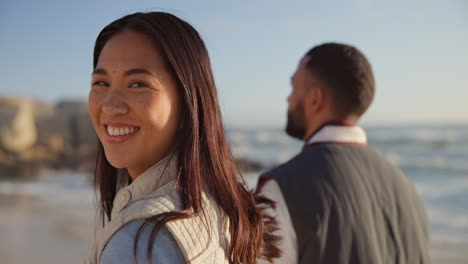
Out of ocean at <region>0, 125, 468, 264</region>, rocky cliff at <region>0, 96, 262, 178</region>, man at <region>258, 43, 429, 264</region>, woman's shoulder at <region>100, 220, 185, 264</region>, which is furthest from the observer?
rocky cliff at <region>0, 96, 262, 178</region>

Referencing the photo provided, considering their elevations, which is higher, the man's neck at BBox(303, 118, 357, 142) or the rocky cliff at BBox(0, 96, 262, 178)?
the man's neck at BBox(303, 118, 357, 142)

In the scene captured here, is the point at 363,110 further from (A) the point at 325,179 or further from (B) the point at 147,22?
(B) the point at 147,22

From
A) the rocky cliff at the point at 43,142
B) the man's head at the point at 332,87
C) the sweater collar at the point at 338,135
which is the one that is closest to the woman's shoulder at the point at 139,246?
the sweater collar at the point at 338,135

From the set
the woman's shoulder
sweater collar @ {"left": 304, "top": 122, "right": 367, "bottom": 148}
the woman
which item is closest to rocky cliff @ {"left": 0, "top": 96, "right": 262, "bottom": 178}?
sweater collar @ {"left": 304, "top": 122, "right": 367, "bottom": 148}

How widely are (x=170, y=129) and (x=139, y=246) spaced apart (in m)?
0.36

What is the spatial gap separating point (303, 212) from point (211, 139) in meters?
0.91

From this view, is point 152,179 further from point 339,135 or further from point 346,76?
point 346,76

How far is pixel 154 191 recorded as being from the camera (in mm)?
1172

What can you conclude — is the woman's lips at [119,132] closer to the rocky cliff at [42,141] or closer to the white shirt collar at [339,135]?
the white shirt collar at [339,135]

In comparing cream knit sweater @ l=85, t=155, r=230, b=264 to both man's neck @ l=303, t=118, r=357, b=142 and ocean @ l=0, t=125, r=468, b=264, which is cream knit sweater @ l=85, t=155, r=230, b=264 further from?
man's neck @ l=303, t=118, r=357, b=142

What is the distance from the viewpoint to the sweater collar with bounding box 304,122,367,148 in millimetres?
2314

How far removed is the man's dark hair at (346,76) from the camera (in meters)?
2.45

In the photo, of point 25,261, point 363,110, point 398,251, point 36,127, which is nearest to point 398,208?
point 398,251

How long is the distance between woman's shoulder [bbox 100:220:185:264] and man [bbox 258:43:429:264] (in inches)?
40.9
